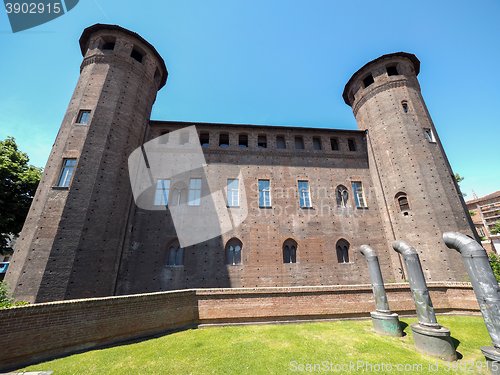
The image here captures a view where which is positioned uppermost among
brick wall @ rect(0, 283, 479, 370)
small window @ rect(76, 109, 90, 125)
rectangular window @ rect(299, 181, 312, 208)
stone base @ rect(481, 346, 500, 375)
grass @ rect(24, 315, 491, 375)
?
small window @ rect(76, 109, 90, 125)

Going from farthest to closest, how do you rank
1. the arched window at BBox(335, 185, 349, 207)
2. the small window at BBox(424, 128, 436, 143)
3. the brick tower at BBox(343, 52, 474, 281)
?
the arched window at BBox(335, 185, 349, 207)
the small window at BBox(424, 128, 436, 143)
the brick tower at BBox(343, 52, 474, 281)

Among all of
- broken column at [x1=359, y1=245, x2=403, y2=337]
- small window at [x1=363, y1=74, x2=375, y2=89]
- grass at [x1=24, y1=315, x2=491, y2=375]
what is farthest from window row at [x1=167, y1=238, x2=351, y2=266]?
small window at [x1=363, y1=74, x2=375, y2=89]

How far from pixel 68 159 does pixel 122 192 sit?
3372 millimetres

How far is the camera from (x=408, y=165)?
16.0 meters

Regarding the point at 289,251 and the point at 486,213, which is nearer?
the point at 289,251

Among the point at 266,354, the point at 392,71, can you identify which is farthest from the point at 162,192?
the point at 392,71

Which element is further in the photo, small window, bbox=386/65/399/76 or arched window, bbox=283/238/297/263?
small window, bbox=386/65/399/76

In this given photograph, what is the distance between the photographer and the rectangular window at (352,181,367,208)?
57.0ft

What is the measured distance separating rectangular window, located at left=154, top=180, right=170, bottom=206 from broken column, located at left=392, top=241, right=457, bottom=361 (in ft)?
47.2

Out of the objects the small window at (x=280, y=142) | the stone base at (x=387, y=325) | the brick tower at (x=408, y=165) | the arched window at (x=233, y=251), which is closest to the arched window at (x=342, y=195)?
the brick tower at (x=408, y=165)

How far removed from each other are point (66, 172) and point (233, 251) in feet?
35.9

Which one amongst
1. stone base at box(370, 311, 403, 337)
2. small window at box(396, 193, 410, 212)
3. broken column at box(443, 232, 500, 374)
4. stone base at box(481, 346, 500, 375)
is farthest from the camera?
small window at box(396, 193, 410, 212)

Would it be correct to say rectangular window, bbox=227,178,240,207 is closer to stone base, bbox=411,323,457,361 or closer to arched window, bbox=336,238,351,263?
arched window, bbox=336,238,351,263

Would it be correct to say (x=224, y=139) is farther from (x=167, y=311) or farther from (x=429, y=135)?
(x=429, y=135)
